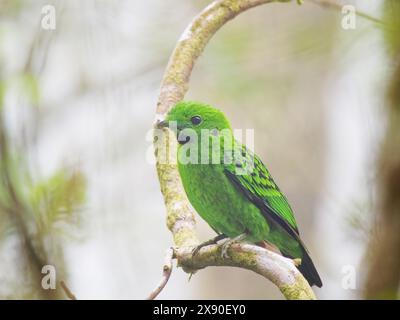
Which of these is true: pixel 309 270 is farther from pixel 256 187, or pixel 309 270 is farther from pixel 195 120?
pixel 195 120

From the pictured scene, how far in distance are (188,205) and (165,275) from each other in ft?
1.73

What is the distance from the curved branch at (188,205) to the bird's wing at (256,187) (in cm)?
24

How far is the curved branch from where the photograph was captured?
79.0 inches

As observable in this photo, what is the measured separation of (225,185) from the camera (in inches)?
103

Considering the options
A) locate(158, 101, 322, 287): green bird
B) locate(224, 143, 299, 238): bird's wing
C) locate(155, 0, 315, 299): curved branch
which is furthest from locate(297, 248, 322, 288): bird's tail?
locate(155, 0, 315, 299): curved branch

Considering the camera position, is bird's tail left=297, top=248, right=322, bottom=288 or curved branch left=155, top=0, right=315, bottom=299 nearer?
curved branch left=155, top=0, right=315, bottom=299

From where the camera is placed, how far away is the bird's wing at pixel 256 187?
8.64 feet

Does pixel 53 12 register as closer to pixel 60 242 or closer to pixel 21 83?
pixel 21 83

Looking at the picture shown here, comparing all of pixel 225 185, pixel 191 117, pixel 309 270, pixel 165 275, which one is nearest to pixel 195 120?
pixel 191 117

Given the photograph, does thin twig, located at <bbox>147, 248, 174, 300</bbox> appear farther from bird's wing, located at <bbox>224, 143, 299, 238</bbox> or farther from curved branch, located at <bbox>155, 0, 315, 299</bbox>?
bird's wing, located at <bbox>224, 143, 299, 238</bbox>

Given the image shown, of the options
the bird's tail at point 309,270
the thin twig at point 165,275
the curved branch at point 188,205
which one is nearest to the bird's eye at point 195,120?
the curved branch at point 188,205

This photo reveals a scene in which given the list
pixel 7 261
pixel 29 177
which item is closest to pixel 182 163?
pixel 29 177

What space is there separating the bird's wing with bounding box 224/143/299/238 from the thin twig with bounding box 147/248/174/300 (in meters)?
0.48

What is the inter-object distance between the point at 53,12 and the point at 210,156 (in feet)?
5.07
